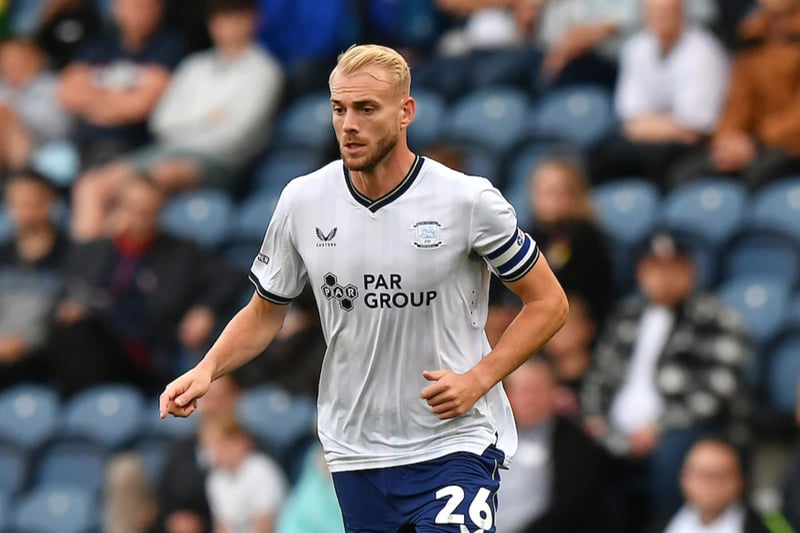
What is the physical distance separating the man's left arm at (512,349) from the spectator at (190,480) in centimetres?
447

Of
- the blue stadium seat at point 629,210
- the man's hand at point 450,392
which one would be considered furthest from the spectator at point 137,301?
the man's hand at point 450,392

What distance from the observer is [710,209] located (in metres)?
10.3

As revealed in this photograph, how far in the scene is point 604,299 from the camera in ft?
32.5

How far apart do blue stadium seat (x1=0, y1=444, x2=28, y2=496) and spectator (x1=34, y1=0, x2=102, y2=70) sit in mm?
4336

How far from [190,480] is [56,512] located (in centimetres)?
123

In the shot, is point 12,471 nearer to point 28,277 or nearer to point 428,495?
point 28,277

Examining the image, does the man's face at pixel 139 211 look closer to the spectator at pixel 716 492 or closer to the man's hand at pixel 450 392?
the spectator at pixel 716 492

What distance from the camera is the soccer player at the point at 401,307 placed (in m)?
5.58

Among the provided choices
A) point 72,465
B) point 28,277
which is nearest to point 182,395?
point 72,465

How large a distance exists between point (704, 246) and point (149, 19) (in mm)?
5426

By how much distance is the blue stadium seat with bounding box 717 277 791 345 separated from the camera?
9.49 metres

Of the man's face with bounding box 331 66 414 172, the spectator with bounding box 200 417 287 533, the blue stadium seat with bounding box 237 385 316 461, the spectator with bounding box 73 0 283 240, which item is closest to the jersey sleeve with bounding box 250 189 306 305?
the man's face with bounding box 331 66 414 172

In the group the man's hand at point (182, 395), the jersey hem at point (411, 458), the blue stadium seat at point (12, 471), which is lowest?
the blue stadium seat at point (12, 471)

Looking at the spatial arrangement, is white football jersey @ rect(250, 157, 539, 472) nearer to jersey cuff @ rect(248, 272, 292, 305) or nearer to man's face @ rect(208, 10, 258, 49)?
jersey cuff @ rect(248, 272, 292, 305)
